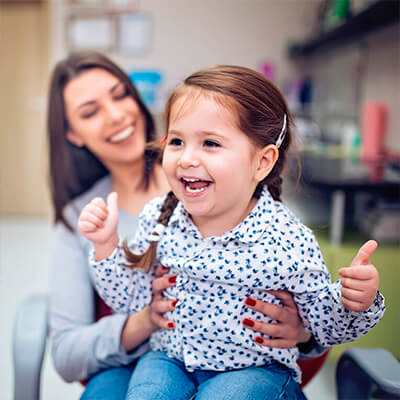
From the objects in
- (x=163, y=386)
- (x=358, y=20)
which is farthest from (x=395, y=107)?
(x=163, y=386)

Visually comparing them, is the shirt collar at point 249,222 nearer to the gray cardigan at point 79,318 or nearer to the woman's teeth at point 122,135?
the gray cardigan at point 79,318

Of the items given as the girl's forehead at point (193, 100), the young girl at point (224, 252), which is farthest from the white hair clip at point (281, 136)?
the girl's forehead at point (193, 100)

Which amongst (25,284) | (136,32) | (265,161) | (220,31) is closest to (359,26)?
(220,31)

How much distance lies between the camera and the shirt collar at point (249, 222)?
0.82 meters

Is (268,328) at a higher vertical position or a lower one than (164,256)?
lower

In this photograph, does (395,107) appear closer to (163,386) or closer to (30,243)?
(163,386)

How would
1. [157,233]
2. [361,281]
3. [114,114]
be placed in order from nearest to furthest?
[361,281] < [157,233] < [114,114]

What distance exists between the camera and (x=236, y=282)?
810mm

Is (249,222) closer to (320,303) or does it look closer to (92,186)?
(320,303)

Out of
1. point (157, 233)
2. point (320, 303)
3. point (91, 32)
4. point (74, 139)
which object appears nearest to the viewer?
point (320, 303)

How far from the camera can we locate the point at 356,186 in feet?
5.61

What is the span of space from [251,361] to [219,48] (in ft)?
12.1

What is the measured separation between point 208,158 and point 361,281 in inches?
11.8

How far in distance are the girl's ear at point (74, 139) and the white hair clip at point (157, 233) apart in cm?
49
